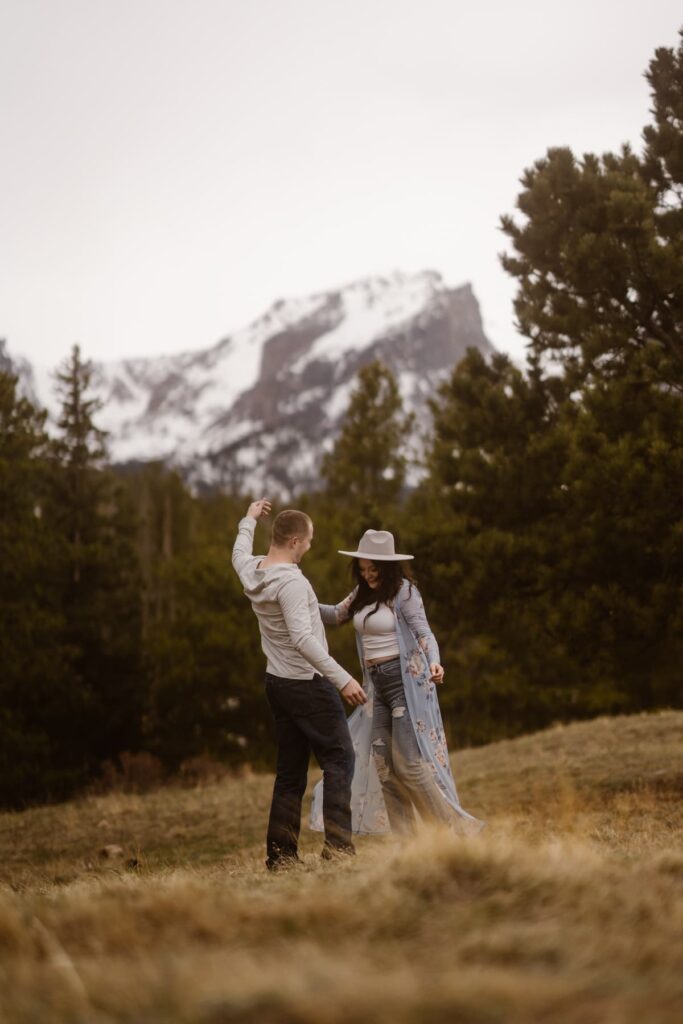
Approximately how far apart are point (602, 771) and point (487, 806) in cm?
209

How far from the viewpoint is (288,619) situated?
5.87 metres

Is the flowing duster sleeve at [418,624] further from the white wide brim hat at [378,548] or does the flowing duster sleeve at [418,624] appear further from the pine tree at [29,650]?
the pine tree at [29,650]

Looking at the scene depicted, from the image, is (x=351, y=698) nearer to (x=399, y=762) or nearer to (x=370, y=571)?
(x=399, y=762)

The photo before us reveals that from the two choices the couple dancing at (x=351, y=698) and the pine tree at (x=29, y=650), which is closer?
the couple dancing at (x=351, y=698)

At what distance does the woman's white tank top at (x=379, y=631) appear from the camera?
6.49 m

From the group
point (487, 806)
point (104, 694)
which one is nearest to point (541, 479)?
point (487, 806)

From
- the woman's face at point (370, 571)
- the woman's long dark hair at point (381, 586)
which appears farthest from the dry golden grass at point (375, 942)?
the woman's face at point (370, 571)

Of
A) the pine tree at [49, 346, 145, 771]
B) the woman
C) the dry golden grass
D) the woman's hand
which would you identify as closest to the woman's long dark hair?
the woman

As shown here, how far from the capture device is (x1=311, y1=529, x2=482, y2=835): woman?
6395 mm

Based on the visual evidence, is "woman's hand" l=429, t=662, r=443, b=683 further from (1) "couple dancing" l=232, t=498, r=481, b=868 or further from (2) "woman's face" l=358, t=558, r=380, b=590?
(2) "woman's face" l=358, t=558, r=380, b=590

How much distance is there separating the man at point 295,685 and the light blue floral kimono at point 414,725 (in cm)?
38

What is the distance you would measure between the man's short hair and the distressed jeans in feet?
3.82

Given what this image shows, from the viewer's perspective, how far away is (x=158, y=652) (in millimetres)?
30141

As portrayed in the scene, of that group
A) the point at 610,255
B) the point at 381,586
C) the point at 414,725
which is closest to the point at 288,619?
the point at 381,586
